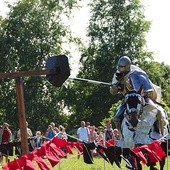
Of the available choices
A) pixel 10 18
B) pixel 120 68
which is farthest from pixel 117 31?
pixel 120 68

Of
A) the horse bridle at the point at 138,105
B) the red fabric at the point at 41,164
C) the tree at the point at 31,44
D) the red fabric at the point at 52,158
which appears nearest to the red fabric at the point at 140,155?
the horse bridle at the point at 138,105

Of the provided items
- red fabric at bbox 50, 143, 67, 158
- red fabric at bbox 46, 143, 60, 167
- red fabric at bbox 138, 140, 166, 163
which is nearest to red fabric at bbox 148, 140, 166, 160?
red fabric at bbox 138, 140, 166, 163

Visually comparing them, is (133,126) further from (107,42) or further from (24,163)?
(107,42)

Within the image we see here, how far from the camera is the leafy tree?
54.1m

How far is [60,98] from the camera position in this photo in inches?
2207

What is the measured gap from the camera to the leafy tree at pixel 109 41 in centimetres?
5412

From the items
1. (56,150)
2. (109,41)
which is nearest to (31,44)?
(109,41)

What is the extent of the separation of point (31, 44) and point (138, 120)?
40340 mm

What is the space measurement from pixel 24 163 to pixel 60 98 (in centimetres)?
Answer: 4875

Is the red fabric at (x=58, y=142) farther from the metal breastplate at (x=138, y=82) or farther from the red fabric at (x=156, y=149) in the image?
the metal breastplate at (x=138, y=82)

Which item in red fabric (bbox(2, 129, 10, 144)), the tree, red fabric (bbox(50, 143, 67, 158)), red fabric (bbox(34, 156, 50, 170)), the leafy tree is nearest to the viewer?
red fabric (bbox(34, 156, 50, 170))

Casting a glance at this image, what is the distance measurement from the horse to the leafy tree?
136 feet

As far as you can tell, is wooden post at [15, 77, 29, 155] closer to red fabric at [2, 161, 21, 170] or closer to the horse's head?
red fabric at [2, 161, 21, 170]

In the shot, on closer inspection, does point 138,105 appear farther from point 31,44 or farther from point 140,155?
point 31,44
